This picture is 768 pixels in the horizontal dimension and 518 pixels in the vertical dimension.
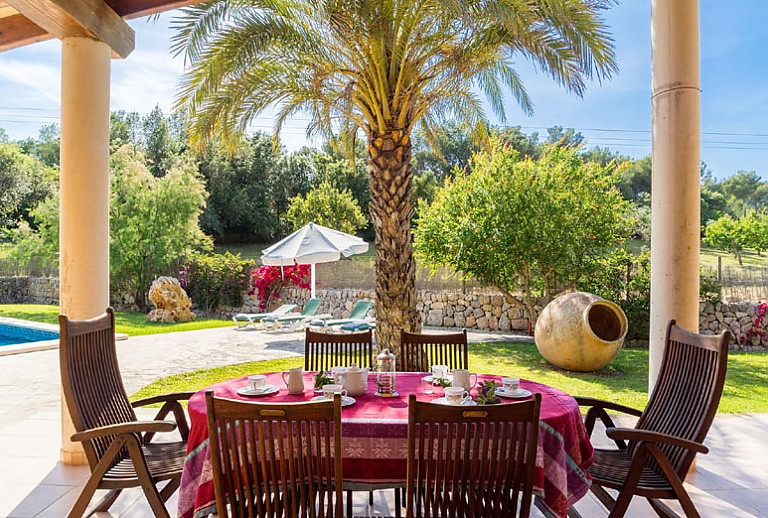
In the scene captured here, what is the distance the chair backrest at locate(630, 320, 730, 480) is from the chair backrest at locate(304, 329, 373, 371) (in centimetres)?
183

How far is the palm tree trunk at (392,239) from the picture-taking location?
5797mm

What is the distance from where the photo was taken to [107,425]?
3.08 m

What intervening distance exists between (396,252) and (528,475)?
3.78 m

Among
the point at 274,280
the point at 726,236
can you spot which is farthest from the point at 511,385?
the point at 726,236

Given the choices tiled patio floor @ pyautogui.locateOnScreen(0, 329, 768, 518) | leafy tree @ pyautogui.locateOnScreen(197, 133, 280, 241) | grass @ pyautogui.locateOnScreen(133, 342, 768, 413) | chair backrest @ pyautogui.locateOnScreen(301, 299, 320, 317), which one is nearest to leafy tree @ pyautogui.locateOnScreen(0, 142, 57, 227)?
leafy tree @ pyautogui.locateOnScreen(197, 133, 280, 241)

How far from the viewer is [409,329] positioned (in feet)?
19.2

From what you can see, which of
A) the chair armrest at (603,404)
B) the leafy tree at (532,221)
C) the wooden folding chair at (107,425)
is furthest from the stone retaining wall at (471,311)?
the wooden folding chair at (107,425)

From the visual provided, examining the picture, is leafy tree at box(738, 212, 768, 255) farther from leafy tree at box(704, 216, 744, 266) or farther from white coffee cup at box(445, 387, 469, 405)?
white coffee cup at box(445, 387, 469, 405)

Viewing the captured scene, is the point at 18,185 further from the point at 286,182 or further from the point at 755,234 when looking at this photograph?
the point at 755,234

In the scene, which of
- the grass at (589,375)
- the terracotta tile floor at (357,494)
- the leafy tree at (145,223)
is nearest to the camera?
the terracotta tile floor at (357,494)

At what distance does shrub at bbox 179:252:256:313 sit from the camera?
16.5 metres

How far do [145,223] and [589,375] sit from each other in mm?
14258

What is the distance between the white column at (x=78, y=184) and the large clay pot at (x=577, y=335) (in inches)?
268

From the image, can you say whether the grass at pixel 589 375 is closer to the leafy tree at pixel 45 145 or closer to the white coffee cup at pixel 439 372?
the white coffee cup at pixel 439 372
